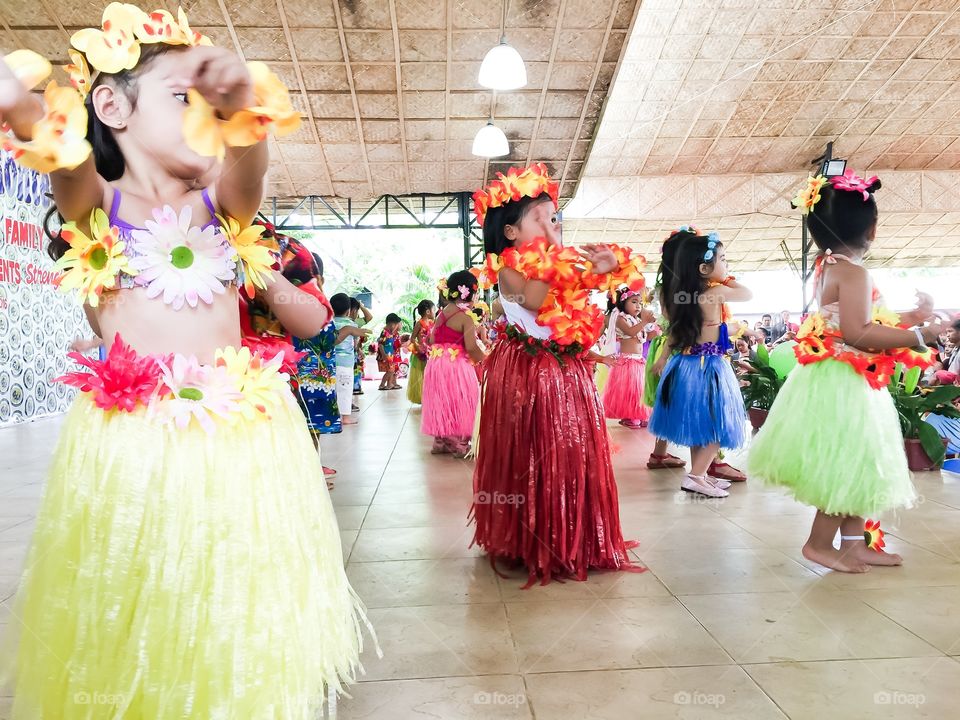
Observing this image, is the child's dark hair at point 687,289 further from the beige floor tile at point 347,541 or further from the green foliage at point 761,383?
the green foliage at point 761,383

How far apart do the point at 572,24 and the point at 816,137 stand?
5.60 m

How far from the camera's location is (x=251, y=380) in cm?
135

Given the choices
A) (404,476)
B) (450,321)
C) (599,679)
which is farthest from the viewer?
(450,321)

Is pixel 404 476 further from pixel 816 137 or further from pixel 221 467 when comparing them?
pixel 816 137

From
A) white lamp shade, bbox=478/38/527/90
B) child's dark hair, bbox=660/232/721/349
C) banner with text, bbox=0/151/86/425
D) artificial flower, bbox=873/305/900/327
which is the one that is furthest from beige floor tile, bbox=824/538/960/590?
banner with text, bbox=0/151/86/425

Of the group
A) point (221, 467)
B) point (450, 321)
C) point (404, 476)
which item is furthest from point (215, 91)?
point (450, 321)

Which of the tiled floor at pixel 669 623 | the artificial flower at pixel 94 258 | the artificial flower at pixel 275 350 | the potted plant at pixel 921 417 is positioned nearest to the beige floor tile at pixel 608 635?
the tiled floor at pixel 669 623

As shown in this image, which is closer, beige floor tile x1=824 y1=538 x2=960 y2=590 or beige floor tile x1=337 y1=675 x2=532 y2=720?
beige floor tile x1=337 y1=675 x2=532 y2=720

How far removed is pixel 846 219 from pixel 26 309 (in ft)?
25.4

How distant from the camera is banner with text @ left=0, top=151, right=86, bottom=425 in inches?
287

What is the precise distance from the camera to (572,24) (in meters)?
7.54

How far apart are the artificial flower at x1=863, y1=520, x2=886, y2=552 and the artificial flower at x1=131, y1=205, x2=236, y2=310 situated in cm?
249

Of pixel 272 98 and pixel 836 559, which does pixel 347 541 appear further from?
pixel 272 98

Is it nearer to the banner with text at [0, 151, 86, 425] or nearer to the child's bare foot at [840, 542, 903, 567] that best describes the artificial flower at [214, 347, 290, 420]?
the child's bare foot at [840, 542, 903, 567]
